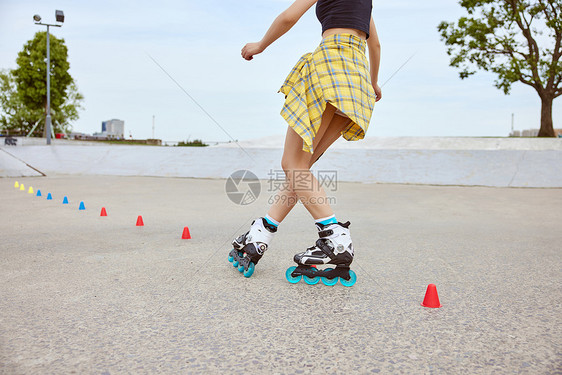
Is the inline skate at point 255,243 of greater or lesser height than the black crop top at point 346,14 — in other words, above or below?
below

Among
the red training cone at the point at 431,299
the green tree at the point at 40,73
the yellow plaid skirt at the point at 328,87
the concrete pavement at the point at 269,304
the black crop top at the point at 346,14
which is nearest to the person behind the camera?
the concrete pavement at the point at 269,304

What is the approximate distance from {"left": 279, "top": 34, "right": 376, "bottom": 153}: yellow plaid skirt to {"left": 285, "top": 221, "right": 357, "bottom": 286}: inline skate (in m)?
0.56

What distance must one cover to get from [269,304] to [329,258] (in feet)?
1.79

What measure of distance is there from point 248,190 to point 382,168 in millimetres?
4899

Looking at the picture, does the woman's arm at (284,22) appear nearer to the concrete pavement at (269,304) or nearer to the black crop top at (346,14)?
the black crop top at (346,14)

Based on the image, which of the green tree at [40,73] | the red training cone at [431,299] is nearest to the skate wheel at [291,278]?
the red training cone at [431,299]

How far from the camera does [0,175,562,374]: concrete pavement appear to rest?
177 cm

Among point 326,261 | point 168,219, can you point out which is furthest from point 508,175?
point 326,261

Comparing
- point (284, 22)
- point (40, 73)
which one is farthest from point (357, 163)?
point (40, 73)

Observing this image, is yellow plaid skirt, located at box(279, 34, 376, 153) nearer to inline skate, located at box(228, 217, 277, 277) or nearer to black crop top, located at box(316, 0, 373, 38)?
black crop top, located at box(316, 0, 373, 38)

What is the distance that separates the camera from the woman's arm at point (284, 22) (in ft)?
8.22

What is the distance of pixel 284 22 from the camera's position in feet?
8.29

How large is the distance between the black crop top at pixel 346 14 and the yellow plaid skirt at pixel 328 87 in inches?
3.3

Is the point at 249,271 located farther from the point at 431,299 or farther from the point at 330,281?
the point at 431,299
